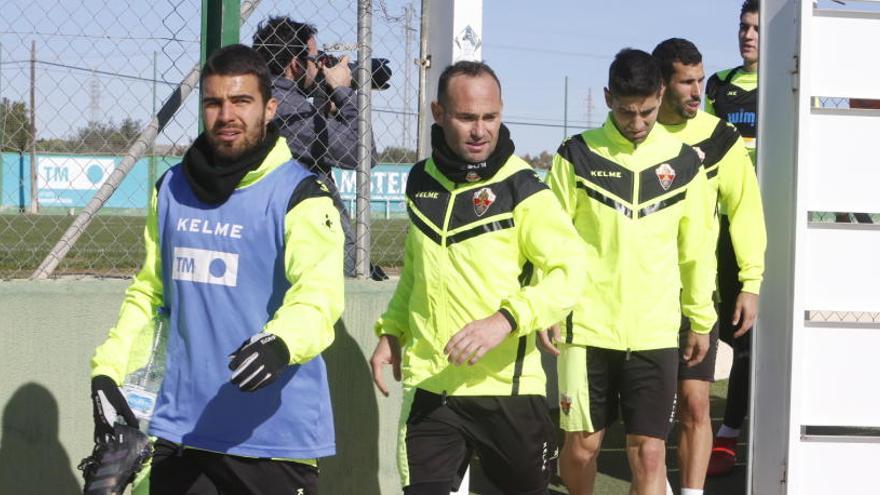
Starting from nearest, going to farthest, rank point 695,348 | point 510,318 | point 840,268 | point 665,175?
point 510,318, point 665,175, point 695,348, point 840,268

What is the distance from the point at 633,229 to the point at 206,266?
6.76ft

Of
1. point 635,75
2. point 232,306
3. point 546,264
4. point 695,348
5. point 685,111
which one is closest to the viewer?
point 232,306

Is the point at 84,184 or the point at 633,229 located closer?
the point at 633,229

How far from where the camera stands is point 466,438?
456 centimetres

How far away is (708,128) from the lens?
610cm

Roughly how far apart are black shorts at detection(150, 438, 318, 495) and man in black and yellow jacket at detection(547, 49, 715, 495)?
1.76m

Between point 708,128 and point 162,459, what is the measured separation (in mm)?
3230

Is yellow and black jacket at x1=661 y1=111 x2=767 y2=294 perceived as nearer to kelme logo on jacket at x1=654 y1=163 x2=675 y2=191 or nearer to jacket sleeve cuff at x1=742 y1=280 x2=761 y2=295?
jacket sleeve cuff at x1=742 y1=280 x2=761 y2=295

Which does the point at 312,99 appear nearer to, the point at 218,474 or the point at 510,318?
the point at 510,318

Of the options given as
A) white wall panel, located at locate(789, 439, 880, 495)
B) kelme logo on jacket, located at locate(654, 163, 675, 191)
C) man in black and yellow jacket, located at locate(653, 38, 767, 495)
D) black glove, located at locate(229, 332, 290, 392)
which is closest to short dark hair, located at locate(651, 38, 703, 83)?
man in black and yellow jacket, located at locate(653, 38, 767, 495)

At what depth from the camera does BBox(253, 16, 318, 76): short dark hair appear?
599cm

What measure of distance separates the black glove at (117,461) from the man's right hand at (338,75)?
2643 mm

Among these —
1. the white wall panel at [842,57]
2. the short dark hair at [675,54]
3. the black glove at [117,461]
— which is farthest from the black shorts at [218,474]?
the white wall panel at [842,57]

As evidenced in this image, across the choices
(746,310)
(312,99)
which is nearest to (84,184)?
(312,99)
